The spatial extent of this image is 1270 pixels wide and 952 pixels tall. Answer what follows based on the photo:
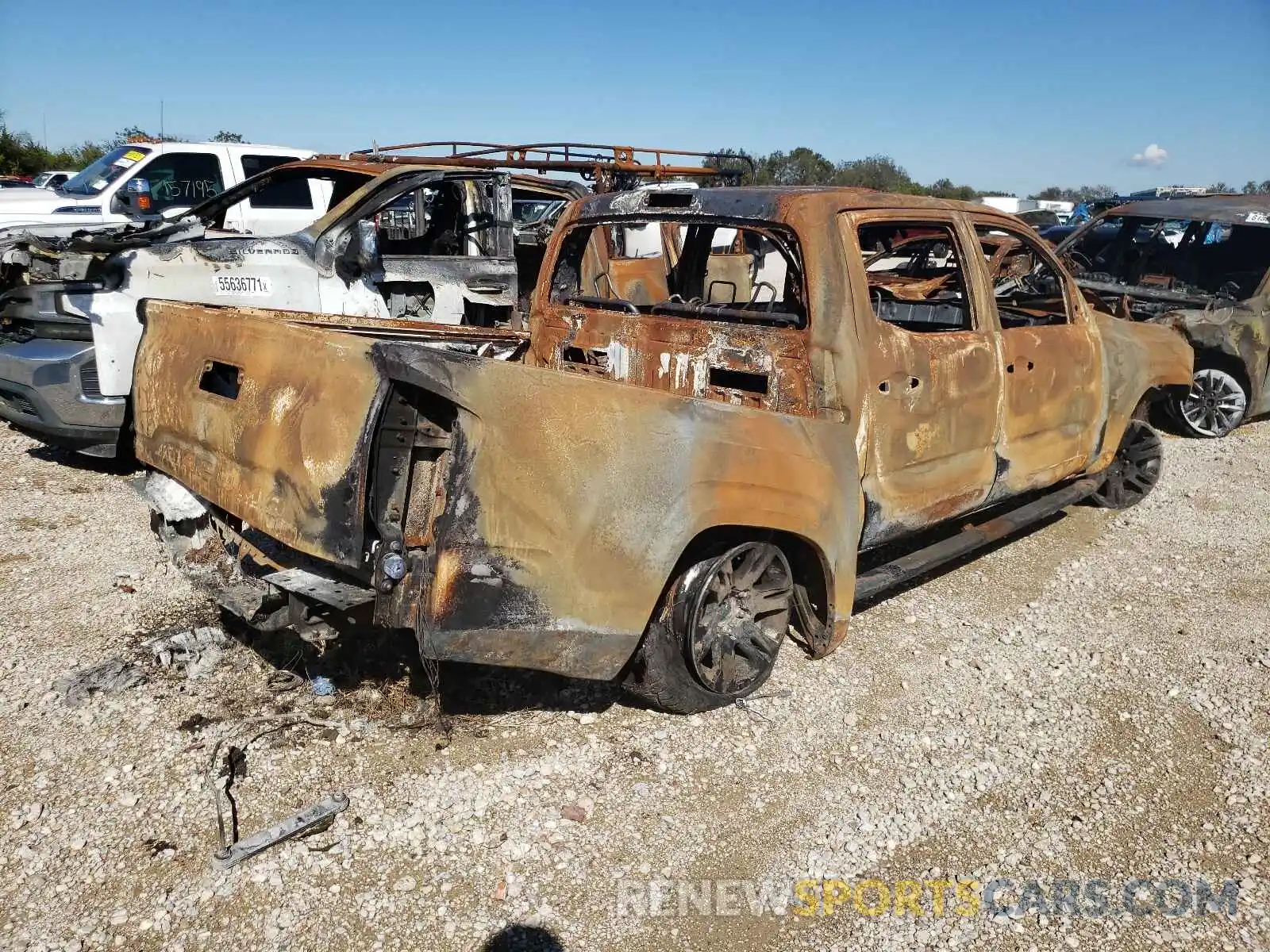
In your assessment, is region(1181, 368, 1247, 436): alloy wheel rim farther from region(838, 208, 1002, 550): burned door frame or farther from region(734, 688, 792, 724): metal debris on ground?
region(734, 688, 792, 724): metal debris on ground

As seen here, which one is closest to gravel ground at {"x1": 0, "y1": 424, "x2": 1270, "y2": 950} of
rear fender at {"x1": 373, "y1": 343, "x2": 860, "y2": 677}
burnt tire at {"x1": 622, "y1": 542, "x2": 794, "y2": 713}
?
burnt tire at {"x1": 622, "y1": 542, "x2": 794, "y2": 713}

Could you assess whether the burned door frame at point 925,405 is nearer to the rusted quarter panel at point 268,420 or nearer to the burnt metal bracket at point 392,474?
the burnt metal bracket at point 392,474

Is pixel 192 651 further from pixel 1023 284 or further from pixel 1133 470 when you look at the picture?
pixel 1133 470

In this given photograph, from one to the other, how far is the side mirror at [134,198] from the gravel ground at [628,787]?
20.3 ft

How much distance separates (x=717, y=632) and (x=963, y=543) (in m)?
1.58

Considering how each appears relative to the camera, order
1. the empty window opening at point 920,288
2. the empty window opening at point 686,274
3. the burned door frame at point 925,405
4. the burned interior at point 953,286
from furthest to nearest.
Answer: the burned interior at point 953,286 < the empty window opening at point 920,288 < the empty window opening at point 686,274 < the burned door frame at point 925,405

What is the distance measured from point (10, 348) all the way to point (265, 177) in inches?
82.6

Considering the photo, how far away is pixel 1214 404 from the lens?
298 inches

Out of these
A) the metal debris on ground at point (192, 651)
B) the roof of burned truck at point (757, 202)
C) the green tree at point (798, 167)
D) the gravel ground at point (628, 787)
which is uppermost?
the green tree at point (798, 167)

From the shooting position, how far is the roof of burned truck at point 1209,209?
7.56 metres

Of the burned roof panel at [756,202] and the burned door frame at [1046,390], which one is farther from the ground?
the burned roof panel at [756,202]

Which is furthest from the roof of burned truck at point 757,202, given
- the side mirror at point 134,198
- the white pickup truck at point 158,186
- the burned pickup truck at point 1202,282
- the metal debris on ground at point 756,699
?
the side mirror at point 134,198

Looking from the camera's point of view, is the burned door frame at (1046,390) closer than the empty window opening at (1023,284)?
Yes

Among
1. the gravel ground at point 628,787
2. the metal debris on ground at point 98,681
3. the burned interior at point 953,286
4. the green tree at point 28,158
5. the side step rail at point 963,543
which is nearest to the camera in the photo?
the gravel ground at point 628,787
